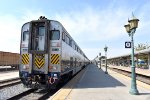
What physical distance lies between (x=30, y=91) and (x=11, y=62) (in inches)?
1144

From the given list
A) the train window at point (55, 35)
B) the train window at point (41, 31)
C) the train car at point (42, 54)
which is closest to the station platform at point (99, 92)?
the train car at point (42, 54)

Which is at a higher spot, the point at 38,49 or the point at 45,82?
the point at 38,49

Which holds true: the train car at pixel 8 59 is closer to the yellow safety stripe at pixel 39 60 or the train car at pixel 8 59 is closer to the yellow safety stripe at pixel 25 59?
the yellow safety stripe at pixel 25 59

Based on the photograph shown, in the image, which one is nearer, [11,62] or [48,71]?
[48,71]

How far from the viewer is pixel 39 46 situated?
570 inches

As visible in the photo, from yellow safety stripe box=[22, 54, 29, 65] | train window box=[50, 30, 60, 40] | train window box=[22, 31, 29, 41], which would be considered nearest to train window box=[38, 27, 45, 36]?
train window box=[50, 30, 60, 40]

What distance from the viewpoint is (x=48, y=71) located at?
553 inches

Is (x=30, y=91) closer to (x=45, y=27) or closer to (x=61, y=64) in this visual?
(x=61, y=64)

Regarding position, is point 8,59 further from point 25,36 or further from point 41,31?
point 41,31

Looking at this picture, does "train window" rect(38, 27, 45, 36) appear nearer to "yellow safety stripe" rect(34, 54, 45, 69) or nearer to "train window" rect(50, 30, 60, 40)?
"train window" rect(50, 30, 60, 40)

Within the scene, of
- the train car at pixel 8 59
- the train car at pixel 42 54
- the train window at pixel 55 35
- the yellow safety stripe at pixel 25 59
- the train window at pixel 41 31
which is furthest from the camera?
the train car at pixel 8 59

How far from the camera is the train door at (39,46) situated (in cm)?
1410

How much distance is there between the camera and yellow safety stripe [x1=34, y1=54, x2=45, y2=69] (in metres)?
14.2

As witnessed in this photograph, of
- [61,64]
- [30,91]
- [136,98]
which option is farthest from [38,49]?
[136,98]
